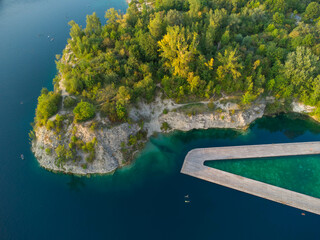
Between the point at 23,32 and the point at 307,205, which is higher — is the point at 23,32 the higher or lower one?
the higher one

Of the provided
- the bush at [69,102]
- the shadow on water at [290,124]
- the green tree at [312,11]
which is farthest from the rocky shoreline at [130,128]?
the green tree at [312,11]

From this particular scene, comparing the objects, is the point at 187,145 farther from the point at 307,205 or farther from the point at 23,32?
the point at 23,32

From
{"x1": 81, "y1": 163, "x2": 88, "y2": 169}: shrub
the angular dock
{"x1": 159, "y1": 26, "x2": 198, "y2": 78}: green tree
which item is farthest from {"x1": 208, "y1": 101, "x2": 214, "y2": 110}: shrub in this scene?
{"x1": 81, "y1": 163, "x2": 88, "y2": 169}: shrub

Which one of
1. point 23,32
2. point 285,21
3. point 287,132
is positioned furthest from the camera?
point 23,32

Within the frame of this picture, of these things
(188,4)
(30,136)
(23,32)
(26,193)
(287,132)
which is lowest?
(287,132)

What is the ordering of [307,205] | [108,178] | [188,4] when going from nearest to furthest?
[307,205]
[108,178]
[188,4]

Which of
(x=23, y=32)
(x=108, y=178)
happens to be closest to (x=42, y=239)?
(x=108, y=178)

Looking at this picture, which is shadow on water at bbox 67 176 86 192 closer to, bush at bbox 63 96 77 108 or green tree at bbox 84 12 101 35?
bush at bbox 63 96 77 108
